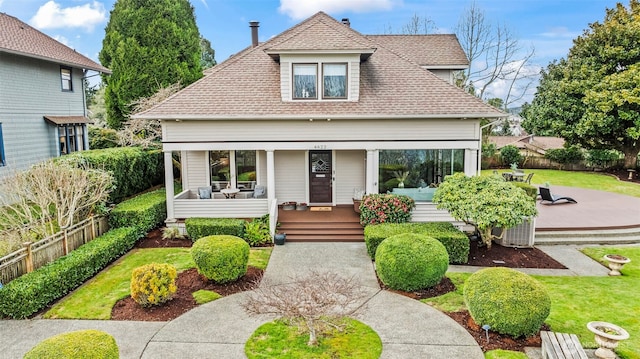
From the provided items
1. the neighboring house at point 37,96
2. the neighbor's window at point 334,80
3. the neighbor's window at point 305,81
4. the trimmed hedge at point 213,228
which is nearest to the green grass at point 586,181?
the neighbor's window at point 334,80

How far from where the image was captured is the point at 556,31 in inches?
1211

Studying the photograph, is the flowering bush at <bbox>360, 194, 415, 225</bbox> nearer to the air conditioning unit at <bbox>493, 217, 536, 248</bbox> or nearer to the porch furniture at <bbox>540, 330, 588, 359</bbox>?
the air conditioning unit at <bbox>493, 217, 536, 248</bbox>

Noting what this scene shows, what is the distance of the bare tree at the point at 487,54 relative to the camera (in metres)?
35.1

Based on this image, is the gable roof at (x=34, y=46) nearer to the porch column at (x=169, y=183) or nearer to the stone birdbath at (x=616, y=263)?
the porch column at (x=169, y=183)

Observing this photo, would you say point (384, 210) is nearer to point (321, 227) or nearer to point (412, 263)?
point (321, 227)

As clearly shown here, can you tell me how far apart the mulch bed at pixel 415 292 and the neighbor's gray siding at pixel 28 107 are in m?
8.30

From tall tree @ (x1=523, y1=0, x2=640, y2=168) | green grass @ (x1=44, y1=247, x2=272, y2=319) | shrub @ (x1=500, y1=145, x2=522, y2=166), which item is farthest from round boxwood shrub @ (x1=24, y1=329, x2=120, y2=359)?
shrub @ (x1=500, y1=145, x2=522, y2=166)

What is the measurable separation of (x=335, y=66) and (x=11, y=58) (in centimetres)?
1428

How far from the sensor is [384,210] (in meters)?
14.5

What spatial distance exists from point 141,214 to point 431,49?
15751mm

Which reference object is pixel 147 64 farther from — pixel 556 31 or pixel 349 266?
pixel 556 31

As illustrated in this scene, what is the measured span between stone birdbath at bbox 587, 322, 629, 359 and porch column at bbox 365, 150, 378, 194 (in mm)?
9067

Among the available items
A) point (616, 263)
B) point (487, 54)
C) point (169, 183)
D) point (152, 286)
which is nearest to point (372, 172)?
point (169, 183)

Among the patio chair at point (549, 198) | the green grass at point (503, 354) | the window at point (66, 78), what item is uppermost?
the window at point (66, 78)
